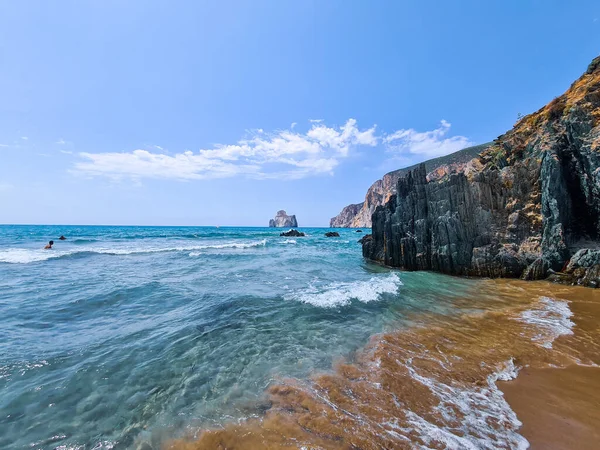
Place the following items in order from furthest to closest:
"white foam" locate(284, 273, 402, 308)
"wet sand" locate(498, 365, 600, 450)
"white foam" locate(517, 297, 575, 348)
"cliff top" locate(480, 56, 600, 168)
A: "cliff top" locate(480, 56, 600, 168) → "white foam" locate(284, 273, 402, 308) → "white foam" locate(517, 297, 575, 348) → "wet sand" locate(498, 365, 600, 450)

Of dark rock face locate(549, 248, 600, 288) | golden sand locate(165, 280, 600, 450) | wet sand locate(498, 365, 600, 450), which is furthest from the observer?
A: dark rock face locate(549, 248, 600, 288)

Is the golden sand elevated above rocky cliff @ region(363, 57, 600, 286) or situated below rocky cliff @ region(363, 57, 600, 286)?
below

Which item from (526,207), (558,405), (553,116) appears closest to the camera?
(558,405)

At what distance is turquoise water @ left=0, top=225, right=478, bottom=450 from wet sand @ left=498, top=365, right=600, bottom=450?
363 cm

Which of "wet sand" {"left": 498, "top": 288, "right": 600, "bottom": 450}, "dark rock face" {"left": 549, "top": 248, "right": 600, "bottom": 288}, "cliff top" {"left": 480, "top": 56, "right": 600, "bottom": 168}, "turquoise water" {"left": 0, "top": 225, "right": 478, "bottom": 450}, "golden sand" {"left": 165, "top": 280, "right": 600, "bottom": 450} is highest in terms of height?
"cliff top" {"left": 480, "top": 56, "right": 600, "bottom": 168}

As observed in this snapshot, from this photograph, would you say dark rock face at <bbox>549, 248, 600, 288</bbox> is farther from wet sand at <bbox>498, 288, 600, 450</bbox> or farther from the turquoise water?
wet sand at <bbox>498, 288, 600, 450</bbox>

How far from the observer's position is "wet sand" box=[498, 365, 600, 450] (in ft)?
13.1

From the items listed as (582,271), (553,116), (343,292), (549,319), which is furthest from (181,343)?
(553,116)

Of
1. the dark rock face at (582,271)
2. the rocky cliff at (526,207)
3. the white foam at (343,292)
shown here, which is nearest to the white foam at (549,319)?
the dark rock face at (582,271)

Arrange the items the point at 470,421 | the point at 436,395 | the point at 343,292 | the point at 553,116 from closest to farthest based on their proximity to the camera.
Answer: the point at 470,421
the point at 436,395
the point at 343,292
the point at 553,116

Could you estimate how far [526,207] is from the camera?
16.8 meters

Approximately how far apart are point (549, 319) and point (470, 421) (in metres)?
7.56

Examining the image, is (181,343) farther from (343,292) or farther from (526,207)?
(526,207)

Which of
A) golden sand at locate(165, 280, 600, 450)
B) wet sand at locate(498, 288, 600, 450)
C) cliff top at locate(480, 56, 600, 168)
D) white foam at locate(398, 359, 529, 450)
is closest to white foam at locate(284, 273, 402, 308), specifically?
golden sand at locate(165, 280, 600, 450)
